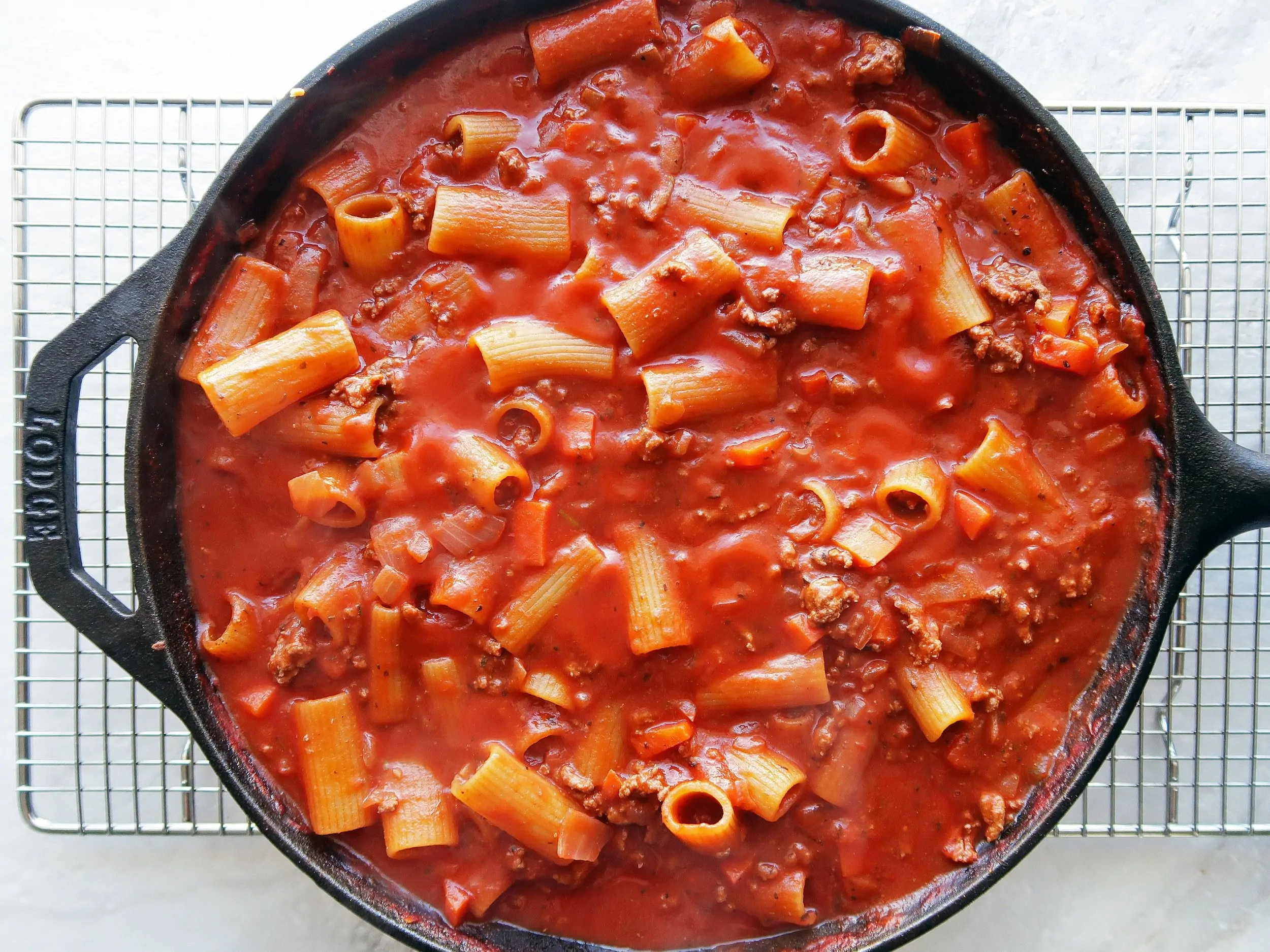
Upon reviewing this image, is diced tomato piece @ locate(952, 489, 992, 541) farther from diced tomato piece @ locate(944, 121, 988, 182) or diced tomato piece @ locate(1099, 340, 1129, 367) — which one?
diced tomato piece @ locate(944, 121, 988, 182)

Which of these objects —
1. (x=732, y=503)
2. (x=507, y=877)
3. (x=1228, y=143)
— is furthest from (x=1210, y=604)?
(x=507, y=877)

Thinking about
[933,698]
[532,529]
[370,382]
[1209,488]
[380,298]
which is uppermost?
[380,298]

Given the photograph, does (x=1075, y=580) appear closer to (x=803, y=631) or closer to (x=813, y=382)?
(x=803, y=631)

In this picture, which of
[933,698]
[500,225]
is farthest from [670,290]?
[933,698]

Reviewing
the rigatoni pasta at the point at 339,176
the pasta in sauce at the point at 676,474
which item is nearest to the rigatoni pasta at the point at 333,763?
the pasta in sauce at the point at 676,474

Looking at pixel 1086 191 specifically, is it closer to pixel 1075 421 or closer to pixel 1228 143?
pixel 1075 421

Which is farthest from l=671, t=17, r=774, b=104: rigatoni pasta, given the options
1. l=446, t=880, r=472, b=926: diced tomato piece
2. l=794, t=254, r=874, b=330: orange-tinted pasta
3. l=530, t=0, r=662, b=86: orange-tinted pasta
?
l=446, t=880, r=472, b=926: diced tomato piece
